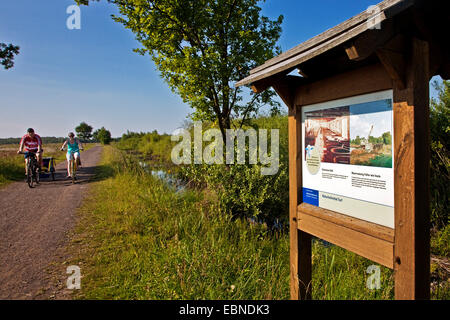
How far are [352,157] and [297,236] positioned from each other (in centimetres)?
107

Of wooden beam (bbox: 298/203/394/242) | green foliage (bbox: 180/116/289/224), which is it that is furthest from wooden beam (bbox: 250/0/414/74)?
green foliage (bbox: 180/116/289/224)

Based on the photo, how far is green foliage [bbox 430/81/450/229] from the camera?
5285mm

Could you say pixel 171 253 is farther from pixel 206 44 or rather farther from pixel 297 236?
pixel 206 44

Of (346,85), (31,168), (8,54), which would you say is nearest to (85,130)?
(8,54)

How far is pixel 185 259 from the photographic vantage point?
3025 millimetres

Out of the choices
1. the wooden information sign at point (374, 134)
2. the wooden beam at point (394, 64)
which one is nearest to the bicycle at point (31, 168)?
the wooden information sign at point (374, 134)

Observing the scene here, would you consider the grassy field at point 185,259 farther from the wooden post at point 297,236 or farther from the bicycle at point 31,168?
the bicycle at point 31,168

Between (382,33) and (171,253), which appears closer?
(382,33)

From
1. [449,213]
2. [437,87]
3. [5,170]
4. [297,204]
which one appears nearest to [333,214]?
[297,204]

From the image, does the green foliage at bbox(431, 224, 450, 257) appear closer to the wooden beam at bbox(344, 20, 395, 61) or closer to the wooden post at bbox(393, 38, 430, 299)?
the wooden post at bbox(393, 38, 430, 299)

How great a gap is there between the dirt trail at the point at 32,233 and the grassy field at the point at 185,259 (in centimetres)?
36

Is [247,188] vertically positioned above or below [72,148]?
below
